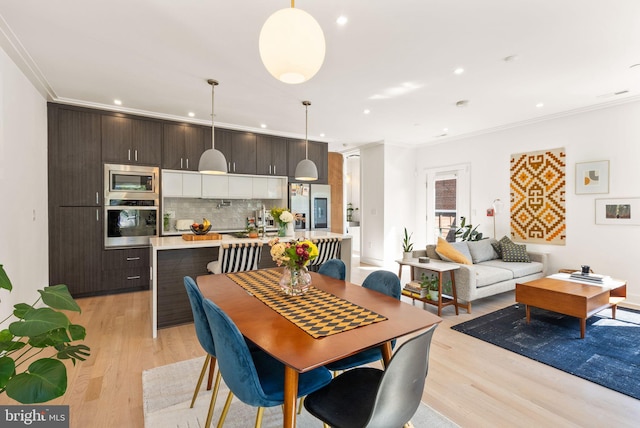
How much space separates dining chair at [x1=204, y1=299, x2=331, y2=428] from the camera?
1.32 metres

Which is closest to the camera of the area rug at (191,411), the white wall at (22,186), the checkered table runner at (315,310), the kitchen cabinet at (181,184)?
the checkered table runner at (315,310)

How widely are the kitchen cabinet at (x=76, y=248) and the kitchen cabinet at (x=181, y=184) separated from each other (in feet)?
3.12

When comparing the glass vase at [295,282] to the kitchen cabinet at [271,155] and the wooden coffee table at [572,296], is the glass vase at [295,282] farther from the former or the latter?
the kitchen cabinet at [271,155]

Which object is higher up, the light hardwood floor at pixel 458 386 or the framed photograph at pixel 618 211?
the framed photograph at pixel 618 211

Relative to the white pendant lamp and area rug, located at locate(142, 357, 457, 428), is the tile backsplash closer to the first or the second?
area rug, located at locate(142, 357, 457, 428)

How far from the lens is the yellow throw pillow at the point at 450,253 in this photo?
430cm

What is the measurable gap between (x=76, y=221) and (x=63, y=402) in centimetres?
308

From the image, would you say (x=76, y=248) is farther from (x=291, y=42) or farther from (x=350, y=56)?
(x=291, y=42)

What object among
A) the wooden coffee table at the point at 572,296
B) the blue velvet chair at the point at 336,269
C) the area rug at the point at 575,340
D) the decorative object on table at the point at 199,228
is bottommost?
the area rug at the point at 575,340

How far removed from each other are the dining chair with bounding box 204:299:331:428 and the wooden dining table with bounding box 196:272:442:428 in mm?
82

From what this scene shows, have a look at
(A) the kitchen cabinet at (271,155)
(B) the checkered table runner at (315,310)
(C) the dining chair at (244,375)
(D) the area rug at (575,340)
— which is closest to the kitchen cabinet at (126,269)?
(A) the kitchen cabinet at (271,155)

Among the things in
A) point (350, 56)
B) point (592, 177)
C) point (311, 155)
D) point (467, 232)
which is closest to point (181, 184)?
point (311, 155)

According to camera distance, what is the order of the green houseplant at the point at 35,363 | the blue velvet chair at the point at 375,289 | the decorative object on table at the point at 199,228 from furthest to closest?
the decorative object on table at the point at 199,228
the blue velvet chair at the point at 375,289
the green houseplant at the point at 35,363

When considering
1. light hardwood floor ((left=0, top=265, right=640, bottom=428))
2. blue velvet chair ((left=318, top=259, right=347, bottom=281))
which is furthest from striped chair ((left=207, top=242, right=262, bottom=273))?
blue velvet chair ((left=318, top=259, right=347, bottom=281))
